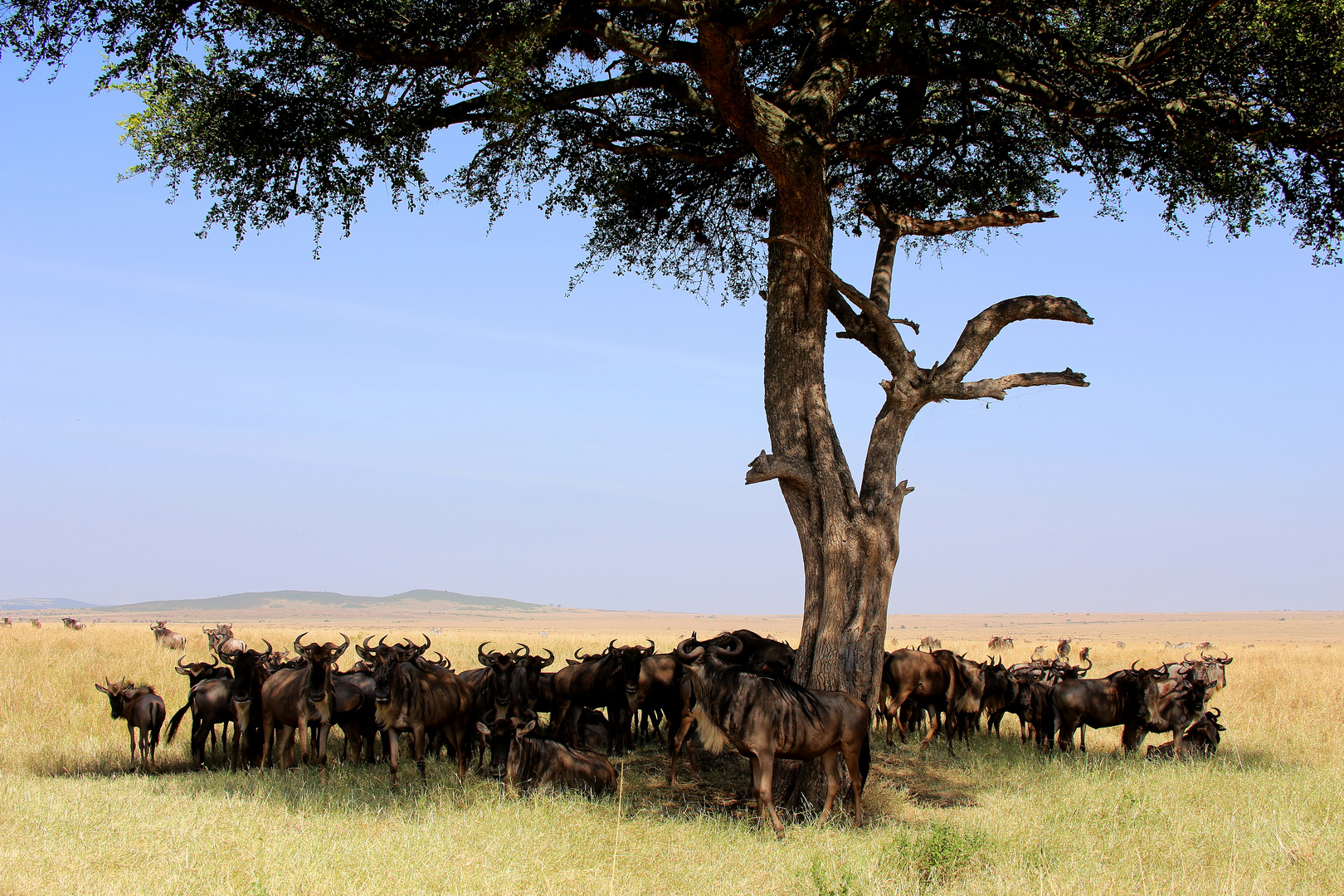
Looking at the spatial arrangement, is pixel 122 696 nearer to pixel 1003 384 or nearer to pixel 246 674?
pixel 246 674

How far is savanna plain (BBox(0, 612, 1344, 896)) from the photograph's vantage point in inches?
285

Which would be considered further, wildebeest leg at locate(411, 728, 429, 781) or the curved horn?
wildebeest leg at locate(411, 728, 429, 781)

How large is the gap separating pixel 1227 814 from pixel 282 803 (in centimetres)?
912

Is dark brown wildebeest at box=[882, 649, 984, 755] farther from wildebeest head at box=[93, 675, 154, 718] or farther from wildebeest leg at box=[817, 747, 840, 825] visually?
wildebeest head at box=[93, 675, 154, 718]

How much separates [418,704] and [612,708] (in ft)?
10.2

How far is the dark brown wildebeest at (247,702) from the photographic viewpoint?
39.7 ft

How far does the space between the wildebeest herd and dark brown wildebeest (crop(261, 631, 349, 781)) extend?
0.07 ft

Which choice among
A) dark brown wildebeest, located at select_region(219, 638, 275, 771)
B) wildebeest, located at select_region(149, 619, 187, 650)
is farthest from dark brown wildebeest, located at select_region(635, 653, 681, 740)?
wildebeest, located at select_region(149, 619, 187, 650)

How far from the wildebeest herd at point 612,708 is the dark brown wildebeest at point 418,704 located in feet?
0.06

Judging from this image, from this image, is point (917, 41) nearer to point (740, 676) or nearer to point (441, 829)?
point (740, 676)

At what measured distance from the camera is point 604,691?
13.2 metres

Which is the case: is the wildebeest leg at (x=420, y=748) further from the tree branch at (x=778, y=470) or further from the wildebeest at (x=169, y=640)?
the wildebeest at (x=169, y=640)

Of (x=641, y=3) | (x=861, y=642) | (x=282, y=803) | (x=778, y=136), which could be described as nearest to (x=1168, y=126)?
(x=778, y=136)

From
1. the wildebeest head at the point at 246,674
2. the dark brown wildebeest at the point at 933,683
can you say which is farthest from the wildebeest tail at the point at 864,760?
the wildebeest head at the point at 246,674
